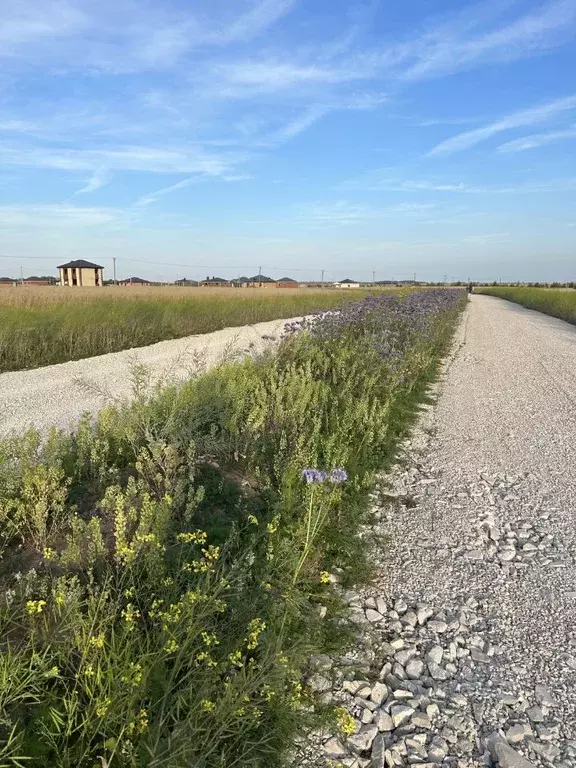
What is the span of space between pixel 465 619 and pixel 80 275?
61.3m

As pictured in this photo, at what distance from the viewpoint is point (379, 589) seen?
358 centimetres

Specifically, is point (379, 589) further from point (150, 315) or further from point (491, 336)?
point (491, 336)

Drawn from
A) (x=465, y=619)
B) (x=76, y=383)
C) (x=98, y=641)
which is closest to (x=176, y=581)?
(x=98, y=641)

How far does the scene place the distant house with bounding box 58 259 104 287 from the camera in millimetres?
58400

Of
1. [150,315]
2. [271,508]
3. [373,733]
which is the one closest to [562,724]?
[373,733]

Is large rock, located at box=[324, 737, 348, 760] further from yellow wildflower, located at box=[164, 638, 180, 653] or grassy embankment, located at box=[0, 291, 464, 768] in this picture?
yellow wildflower, located at box=[164, 638, 180, 653]

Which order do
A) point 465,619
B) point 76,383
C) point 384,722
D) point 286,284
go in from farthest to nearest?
point 286,284
point 76,383
point 465,619
point 384,722

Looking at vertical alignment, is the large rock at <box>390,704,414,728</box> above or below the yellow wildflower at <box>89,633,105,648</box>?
below

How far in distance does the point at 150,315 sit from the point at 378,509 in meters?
14.6

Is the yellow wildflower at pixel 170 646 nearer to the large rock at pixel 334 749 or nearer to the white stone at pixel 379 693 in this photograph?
the large rock at pixel 334 749

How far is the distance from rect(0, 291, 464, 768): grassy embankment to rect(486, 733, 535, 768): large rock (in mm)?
689

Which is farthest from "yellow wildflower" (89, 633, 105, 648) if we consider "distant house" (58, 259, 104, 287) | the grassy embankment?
"distant house" (58, 259, 104, 287)

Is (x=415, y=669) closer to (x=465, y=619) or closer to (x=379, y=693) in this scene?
(x=379, y=693)

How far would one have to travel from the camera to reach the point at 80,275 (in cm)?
5872
